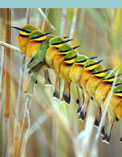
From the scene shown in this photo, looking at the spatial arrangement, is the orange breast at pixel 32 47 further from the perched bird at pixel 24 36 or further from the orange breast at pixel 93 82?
the orange breast at pixel 93 82

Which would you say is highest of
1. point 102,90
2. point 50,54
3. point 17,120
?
point 50,54

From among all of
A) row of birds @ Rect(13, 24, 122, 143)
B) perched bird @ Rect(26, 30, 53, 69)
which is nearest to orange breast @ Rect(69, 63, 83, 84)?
row of birds @ Rect(13, 24, 122, 143)

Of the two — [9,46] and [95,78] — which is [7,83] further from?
[95,78]

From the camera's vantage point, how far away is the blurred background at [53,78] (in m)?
0.94

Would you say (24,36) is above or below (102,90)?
above

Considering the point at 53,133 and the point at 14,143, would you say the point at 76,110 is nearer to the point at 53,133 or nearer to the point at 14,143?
the point at 53,133

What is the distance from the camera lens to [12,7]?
0.95 metres

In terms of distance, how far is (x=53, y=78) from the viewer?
0.94 meters

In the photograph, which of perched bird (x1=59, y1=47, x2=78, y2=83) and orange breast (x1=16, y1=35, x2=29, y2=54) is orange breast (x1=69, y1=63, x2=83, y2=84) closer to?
perched bird (x1=59, y1=47, x2=78, y2=83)

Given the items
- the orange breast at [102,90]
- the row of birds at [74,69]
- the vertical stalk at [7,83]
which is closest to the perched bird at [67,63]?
the row of birds at [74,69]

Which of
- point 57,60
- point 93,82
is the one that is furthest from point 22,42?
point 93,82

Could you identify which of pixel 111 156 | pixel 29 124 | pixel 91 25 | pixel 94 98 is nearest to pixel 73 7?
pixel 91 25

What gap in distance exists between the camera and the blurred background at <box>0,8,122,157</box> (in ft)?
3.09

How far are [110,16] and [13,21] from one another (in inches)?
12.5
